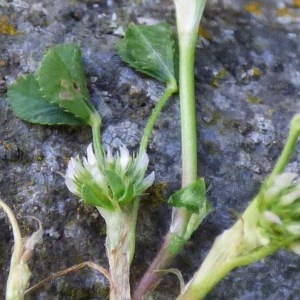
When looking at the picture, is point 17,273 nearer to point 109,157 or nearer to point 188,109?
point 109,157

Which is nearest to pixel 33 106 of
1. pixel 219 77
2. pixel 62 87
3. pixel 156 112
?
pixel 62 87

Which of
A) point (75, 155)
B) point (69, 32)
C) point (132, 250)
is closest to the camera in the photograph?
point (132, 250)

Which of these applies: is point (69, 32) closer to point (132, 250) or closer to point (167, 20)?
point (167, 20)

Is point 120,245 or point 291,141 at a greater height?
point 291,141

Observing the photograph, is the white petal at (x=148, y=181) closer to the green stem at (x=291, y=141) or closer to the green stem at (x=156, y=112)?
the green stem at (x=156, y=112)

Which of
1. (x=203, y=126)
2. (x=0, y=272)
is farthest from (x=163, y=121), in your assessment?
(x=0, y=272)

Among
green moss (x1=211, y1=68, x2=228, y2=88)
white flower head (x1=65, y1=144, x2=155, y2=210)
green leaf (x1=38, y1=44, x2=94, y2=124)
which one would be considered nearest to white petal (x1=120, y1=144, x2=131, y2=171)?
white flower head (x1=65, y1=144, x2=155, y2=210)
